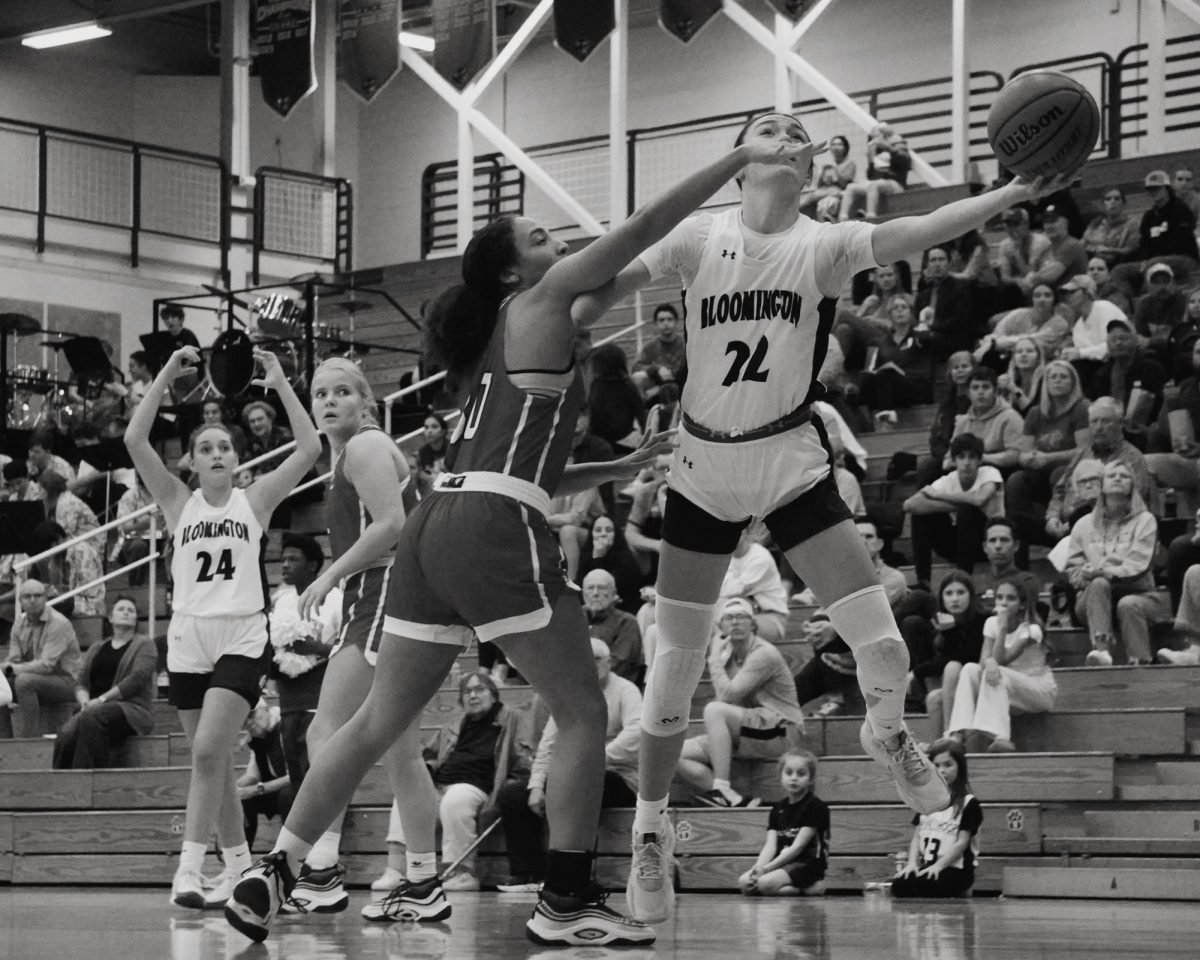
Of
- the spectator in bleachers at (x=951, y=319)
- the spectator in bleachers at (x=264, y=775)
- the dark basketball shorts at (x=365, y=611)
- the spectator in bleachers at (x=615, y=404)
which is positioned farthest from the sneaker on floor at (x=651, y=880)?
the spectator in bleachers at (x=951, y=319)

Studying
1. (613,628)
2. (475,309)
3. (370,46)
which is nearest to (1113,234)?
(613,628)

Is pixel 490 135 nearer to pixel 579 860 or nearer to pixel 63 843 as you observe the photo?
pixel 63 843

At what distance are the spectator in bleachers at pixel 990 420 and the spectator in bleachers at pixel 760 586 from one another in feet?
5.27

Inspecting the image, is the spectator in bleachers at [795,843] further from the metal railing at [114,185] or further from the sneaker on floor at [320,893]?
the metal railing at [114,185]

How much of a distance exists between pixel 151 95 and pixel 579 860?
22290 mm

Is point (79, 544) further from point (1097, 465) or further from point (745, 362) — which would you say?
point (745, 362)

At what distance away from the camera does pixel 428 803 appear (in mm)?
6914

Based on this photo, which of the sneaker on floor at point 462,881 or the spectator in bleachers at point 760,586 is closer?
the sneaker on floor at point 462,881

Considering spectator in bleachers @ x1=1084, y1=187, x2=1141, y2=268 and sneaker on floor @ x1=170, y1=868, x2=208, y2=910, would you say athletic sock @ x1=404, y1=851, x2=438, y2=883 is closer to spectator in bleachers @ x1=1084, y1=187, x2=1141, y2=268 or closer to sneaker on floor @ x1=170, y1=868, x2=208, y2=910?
sneaker on floor @ x1=170, y1=868, x2=208, y2=910

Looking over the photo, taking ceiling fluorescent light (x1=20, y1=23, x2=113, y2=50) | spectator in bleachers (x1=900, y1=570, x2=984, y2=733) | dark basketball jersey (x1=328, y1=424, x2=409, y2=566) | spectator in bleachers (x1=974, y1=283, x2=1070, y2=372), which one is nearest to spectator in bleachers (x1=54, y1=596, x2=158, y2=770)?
spectator in bleachers (x1=900, y1=570, x2=984, y2=733)

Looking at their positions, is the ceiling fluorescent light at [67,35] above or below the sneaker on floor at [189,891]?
above

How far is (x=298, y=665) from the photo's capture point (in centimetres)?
1003

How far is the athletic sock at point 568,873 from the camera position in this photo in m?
5.31

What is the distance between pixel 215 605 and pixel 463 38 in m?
12.9
